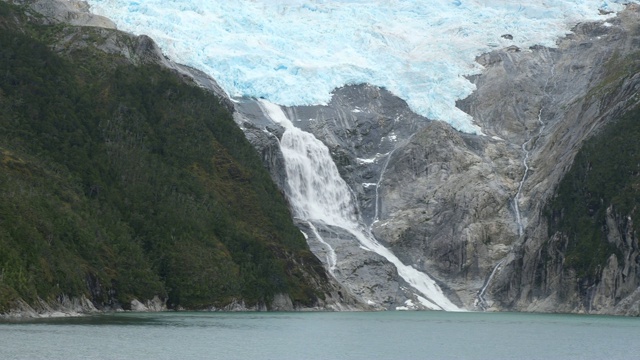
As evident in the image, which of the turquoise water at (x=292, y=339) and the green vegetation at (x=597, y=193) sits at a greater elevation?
the green vegetation at (x=597, y=193)

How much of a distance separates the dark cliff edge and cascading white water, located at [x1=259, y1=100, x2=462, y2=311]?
1255 cm

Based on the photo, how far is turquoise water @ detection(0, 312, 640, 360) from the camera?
199 feet

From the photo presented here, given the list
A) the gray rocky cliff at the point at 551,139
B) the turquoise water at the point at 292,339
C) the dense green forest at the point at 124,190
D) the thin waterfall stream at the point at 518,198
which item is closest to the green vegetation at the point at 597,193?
the gray rocky cliff at the point at 551,139

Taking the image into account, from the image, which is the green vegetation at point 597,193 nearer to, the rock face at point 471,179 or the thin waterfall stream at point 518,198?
the rock face at point 471,179

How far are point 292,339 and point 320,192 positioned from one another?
312 ft

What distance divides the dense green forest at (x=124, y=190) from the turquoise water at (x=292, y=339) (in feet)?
26.6

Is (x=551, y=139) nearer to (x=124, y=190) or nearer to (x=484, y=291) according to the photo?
(x=484, y=291)

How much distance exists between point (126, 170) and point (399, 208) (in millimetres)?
58736

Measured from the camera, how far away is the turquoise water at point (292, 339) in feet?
199

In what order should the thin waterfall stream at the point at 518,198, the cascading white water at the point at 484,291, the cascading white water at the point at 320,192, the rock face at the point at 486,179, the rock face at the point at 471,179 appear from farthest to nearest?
the cascading white water at the point at 320,192 → the thin waterfall stream at the point at 518,198 → the cascading white water at the point at 484,291 → the rock face at the point at 486,179 → the rock face at the point at 471,179

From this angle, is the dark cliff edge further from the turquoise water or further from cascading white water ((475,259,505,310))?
cascading white water ((475,259,505,310))

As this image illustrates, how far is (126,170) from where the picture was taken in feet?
415

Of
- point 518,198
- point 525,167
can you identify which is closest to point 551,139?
point 525,167

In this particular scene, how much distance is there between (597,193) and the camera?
476ft
